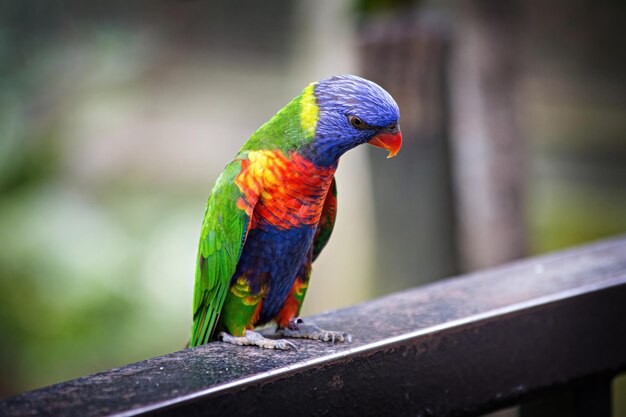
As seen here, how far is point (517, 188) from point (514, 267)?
53.2 inches

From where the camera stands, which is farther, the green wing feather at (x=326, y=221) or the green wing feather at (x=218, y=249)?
the green wing feather at (x=326, y=221)

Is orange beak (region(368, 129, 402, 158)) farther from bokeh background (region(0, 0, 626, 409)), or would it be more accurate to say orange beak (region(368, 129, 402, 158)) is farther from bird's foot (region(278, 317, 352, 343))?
bokeh background (region(0, 0, 626, 409))

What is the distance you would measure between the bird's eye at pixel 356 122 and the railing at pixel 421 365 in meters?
0.33

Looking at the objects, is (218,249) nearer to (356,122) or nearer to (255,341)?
(255,341)

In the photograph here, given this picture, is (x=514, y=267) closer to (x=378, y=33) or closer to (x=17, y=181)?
(x=378, y=33)

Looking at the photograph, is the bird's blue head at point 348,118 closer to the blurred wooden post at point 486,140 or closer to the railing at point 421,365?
the railing at point 421,365

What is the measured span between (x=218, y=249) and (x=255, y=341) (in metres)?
0.19

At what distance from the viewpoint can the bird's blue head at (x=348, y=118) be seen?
46.6 inches

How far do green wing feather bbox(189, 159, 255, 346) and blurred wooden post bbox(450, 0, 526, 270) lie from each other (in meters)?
1.47

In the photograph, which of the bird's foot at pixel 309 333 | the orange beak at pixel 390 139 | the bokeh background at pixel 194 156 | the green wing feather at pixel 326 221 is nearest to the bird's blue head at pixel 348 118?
the orange beak at pixel 390 139

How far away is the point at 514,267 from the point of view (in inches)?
60.2

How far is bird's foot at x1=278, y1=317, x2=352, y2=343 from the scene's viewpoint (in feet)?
3.74

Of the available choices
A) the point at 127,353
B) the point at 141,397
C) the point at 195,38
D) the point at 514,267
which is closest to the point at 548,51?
the point at 195,38

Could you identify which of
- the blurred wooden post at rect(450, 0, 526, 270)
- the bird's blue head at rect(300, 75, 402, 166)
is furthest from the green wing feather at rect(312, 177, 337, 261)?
the blurred wooden post at rect(450, 0, 526, 270)
